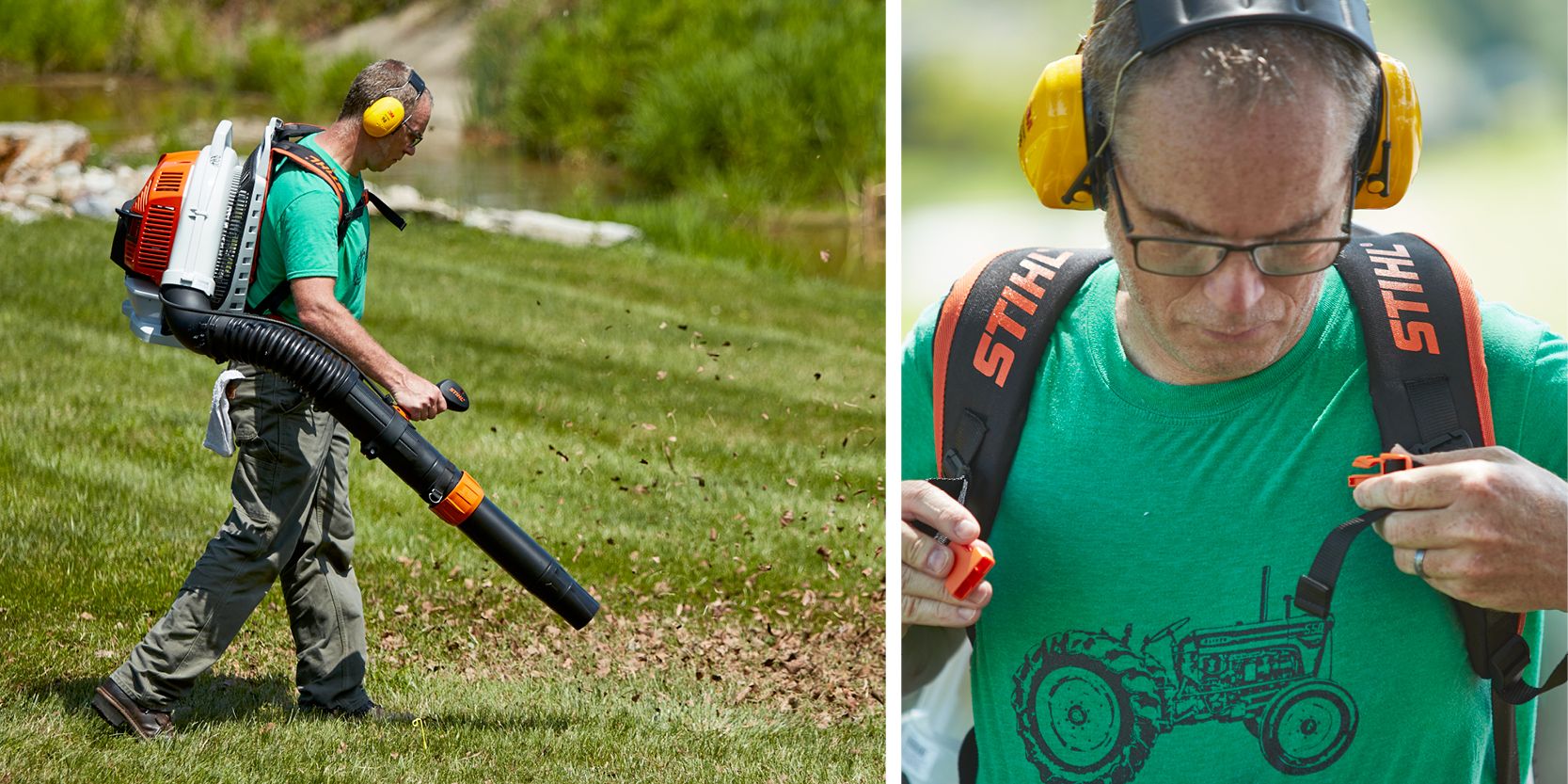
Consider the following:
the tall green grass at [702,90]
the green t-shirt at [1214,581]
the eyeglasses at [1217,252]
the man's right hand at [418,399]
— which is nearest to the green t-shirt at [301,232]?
the man's right hand at [418,399]

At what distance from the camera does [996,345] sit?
2.11 meters

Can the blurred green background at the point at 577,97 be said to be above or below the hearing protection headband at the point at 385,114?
below

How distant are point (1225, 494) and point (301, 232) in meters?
2.55

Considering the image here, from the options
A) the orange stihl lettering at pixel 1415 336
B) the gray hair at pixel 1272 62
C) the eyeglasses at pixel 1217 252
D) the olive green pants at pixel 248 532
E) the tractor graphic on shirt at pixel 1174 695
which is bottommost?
the olive green pants at pixel 248 532

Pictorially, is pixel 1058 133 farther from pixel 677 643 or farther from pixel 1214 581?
pixel 677 643

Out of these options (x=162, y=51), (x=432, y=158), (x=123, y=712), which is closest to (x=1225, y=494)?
(x=123, y=712)

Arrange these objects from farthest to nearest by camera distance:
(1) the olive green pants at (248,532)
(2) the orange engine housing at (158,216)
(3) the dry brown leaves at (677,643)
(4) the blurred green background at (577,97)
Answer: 1. (4) the blurred green background at (577,97)
2. (3) the dry brown leaves at (677,643)
3. (1) the olive green pants at (248,532)
4. (2) the orange engine housing at (158,216)

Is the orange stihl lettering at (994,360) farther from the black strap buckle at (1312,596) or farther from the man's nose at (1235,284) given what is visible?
the black strap buckle at (1312,596)

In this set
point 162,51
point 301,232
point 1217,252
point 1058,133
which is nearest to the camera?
point 1217,252

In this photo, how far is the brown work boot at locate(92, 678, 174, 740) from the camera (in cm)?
411

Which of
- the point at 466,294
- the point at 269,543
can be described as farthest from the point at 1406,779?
the point at 466,294

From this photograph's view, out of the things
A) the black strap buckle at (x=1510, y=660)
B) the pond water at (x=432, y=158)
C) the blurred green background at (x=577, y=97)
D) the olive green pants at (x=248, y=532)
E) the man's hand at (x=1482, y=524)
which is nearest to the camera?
the man's hand at (x=1482, y=524)

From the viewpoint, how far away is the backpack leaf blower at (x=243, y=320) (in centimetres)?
356

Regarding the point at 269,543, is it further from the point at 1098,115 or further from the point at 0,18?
the point at 0,18
